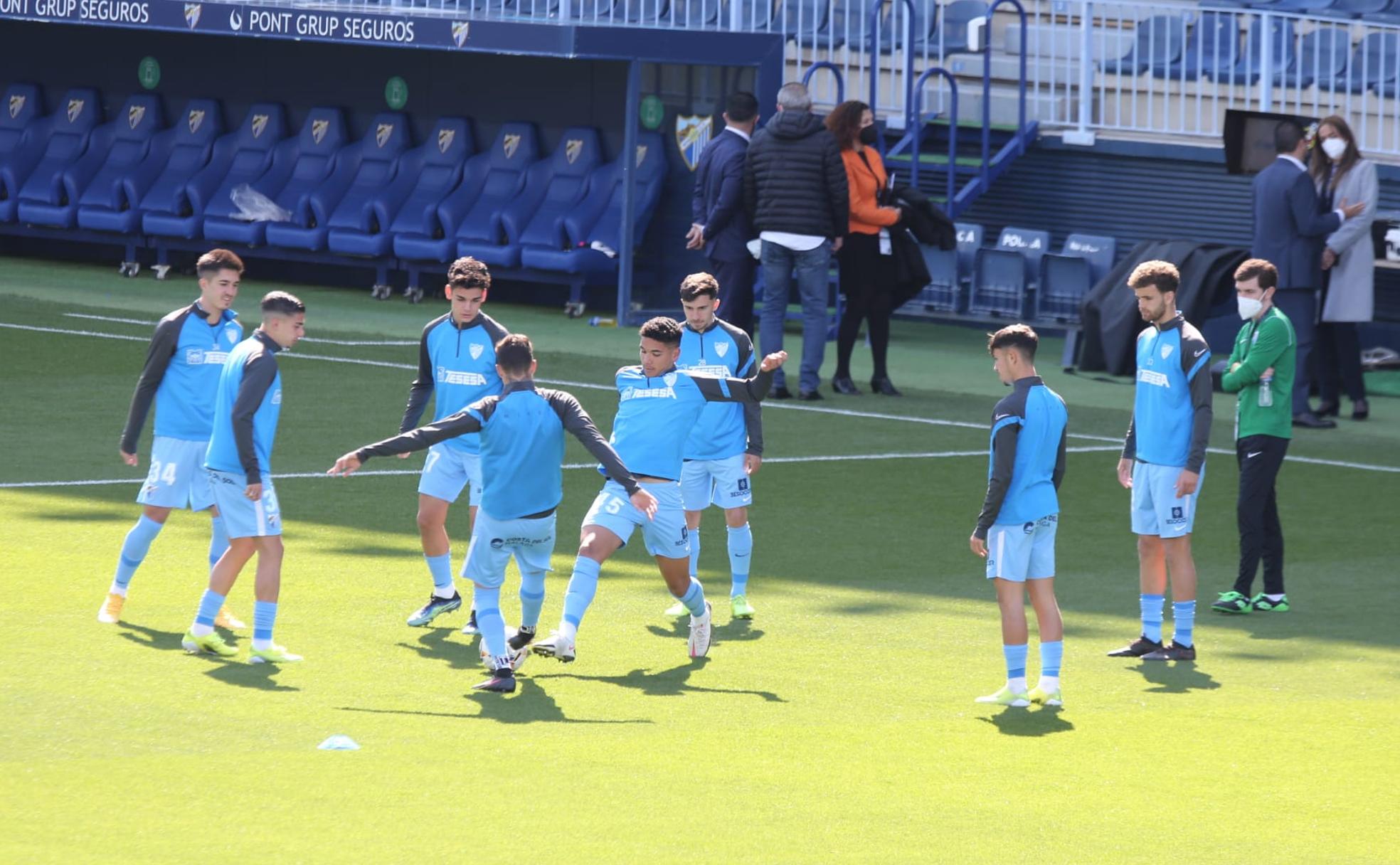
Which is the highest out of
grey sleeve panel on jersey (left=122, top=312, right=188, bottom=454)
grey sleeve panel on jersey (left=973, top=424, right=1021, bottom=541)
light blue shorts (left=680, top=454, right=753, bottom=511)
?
grey sleeve panel on jersey (left=122, top=312, right=188, bottom=454)

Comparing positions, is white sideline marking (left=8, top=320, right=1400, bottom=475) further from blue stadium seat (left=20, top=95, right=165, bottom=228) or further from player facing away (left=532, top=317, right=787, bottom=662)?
blue stadium seat (left=20, top=95, right=165, bottom=228)

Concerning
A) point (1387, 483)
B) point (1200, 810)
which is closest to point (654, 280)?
point (1387, 483)

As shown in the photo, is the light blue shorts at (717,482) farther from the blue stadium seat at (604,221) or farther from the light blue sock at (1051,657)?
the blue stadium seat at (604,221)

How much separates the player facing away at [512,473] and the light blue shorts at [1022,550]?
4.40ft

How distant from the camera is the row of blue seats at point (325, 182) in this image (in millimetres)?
23906

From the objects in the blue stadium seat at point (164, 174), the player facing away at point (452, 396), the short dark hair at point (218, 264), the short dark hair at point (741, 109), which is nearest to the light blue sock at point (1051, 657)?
the player facing away at point (452, 396)

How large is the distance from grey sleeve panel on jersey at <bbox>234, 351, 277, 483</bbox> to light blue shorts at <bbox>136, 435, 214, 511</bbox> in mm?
797

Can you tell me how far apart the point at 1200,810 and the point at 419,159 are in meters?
19.8

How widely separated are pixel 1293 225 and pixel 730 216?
426 cm

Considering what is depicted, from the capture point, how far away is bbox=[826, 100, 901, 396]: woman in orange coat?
696 inches

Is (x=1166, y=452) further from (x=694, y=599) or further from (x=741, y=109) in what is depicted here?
(x=741, y=109)

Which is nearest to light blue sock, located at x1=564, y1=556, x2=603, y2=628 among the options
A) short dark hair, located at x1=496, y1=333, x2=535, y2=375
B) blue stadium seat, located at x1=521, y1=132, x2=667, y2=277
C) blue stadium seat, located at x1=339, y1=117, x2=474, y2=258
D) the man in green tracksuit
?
short dark hair, located at x1=496, y1=333, x2=535, y2=375

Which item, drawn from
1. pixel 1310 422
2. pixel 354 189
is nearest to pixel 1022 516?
pixel 1310 422

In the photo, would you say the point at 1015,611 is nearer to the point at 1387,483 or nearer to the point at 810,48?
the point at 1387,483
